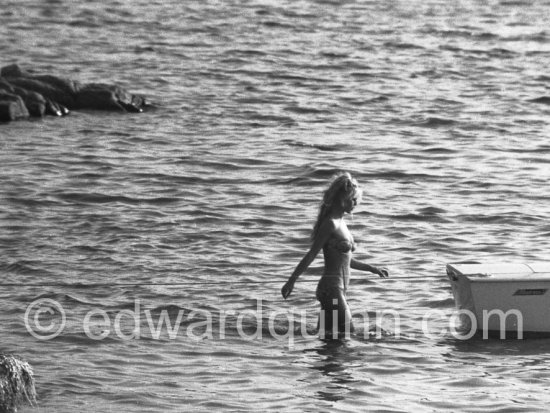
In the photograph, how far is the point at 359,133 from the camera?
2502 centimetres

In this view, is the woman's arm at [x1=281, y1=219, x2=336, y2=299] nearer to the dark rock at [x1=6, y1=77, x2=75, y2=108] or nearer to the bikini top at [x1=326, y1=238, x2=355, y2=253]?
the bikini top at [x1=326, y1=238, x2=355, y2=253]

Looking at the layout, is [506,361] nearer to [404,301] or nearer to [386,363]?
[386,363]

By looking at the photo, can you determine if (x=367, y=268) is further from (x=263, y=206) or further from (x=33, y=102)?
(x=33, y=102)

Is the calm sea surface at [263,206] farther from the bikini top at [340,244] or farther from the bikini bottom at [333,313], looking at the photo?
the bikini top at [340,244]

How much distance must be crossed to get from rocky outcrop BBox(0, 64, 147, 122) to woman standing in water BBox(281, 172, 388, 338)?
45.2 feet

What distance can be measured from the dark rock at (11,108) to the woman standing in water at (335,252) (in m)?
13.7

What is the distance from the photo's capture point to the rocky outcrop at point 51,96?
81.9 ft

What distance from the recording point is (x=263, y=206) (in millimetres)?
19016

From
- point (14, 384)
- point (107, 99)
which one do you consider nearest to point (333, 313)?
point (14, 384)

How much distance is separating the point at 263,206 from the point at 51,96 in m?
8.47

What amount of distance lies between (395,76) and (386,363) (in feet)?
66.0

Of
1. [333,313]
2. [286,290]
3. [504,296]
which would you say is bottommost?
[333,313]

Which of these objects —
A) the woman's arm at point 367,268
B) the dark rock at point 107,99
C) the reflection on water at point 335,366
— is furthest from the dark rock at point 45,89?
the woman's arm at point 367,268

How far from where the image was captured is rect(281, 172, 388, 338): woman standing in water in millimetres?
11711
